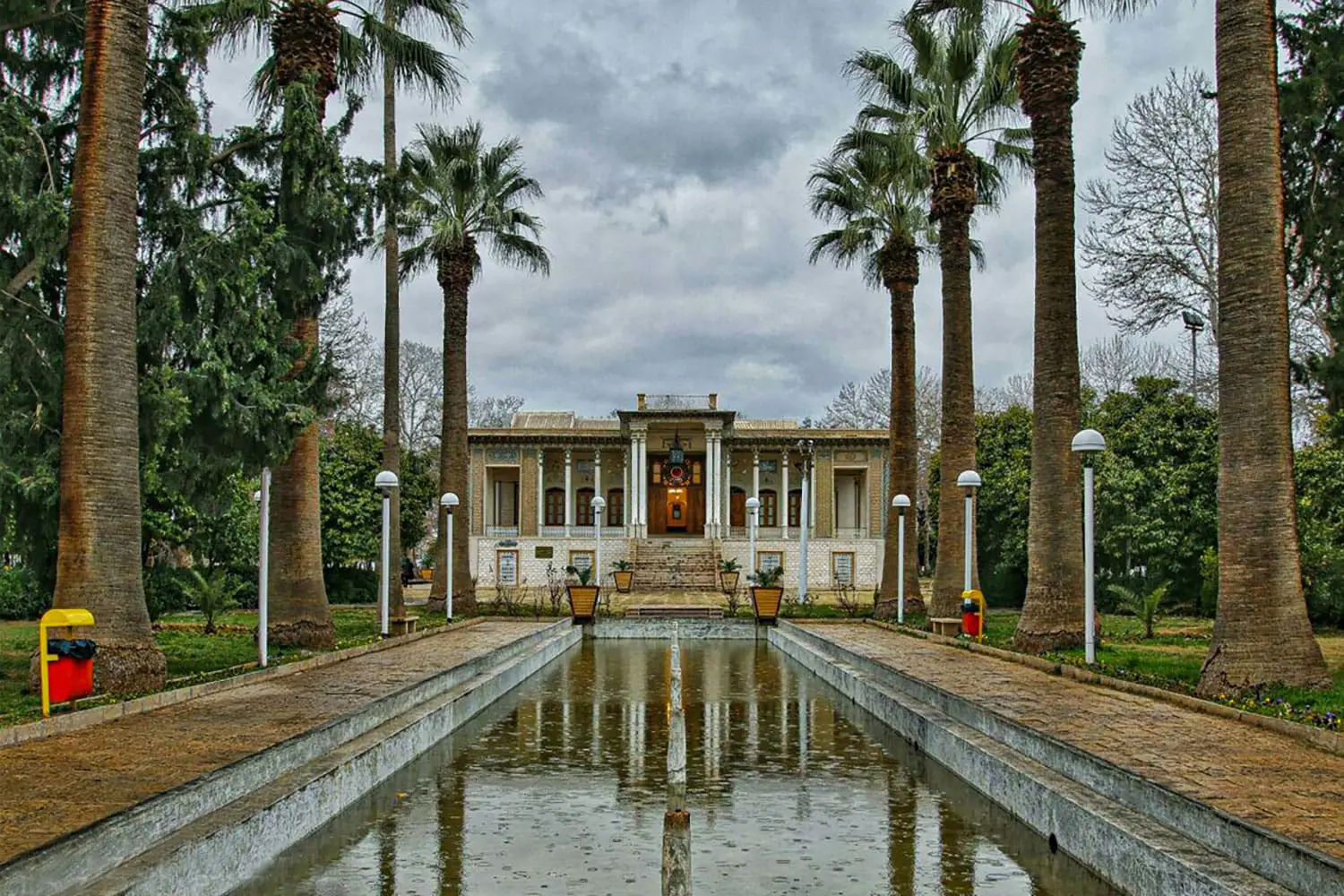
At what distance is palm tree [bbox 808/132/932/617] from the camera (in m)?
24.5

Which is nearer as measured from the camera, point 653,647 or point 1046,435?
point 1046,435

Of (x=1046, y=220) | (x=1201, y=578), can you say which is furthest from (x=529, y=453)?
(x=1046, y=220)

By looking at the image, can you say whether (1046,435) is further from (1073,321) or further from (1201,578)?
(1201,578)

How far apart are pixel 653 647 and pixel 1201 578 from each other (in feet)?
45.5

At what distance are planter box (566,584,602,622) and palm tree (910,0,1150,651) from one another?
12.2 meters

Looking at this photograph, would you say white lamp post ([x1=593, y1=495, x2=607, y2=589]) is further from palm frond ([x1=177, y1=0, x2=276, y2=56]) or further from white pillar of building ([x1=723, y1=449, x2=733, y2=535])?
palm frond ([x1=177, y1=0, x2=276, y2=56])

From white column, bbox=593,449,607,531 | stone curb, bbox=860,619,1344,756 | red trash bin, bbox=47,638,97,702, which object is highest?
white column, bbox=593,449,607,531

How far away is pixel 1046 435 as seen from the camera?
1569 centimetres

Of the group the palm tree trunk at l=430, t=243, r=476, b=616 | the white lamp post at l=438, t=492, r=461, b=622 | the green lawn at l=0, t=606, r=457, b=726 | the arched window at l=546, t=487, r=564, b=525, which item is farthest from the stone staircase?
the white lamp post at l=438, t=492, r=461, b=622

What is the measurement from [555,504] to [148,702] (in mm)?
35852

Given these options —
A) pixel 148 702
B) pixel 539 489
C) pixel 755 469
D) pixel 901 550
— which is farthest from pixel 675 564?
pixel 148 702

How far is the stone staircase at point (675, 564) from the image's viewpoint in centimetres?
3925

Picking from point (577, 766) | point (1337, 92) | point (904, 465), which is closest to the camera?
point (577, 766)

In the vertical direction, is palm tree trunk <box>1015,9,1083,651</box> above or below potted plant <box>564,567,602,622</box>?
above
